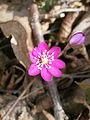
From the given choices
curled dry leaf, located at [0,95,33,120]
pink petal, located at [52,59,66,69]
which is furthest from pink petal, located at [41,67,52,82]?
curled dry leaf, located at [0,95,33,120]

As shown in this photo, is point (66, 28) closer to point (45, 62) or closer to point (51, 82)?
point (45, 62)

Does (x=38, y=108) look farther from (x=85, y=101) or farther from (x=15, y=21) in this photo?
(x=15, y=21)

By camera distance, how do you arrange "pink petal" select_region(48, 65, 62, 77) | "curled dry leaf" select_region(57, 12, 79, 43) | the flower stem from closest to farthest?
the flower stem, "pink petal" select_region(48, 65, 62, 77), "curled dry leaf" select_region(57, 12, 79, 43)

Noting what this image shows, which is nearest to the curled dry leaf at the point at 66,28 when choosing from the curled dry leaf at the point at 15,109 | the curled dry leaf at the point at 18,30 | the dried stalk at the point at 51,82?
the dried stalk at the point at 51,82

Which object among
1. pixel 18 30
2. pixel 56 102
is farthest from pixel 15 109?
pixel 18 30

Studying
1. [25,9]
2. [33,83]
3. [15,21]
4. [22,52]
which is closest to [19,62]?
[22,52]

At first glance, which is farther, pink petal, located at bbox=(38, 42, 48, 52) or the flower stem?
pink petal, located at bbox=(38, 42, 48, 52)

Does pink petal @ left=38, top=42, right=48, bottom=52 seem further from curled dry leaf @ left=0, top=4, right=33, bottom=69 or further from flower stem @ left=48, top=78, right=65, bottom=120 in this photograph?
flower stem @ left=48, top=78, right=65, bottom=120
